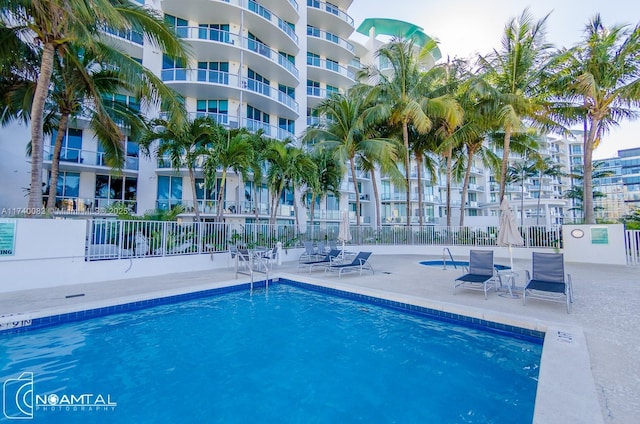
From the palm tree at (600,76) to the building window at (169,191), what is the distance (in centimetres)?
2125

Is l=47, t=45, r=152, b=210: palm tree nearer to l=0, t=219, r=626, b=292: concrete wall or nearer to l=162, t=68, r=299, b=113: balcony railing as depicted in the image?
l=0, t=219, r=626, b=292: concrete wall

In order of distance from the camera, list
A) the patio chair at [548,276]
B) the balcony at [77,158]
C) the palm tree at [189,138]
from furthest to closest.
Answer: the balcony at [77,158]
the palm tree at [189,138]
the patio chair at [548,276]

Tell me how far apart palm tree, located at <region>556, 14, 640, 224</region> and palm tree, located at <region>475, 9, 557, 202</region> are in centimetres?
92

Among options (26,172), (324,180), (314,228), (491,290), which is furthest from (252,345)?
(26,172)

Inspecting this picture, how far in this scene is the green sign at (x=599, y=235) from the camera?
36.5 ft

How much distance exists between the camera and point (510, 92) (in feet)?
47.4

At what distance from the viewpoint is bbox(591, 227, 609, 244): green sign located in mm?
11125

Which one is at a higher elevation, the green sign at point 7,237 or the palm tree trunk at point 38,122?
the palm tree trunk at point 38,122

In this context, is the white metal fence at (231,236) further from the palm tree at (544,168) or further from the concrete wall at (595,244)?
the palm tree at (544,168)

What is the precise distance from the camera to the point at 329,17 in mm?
23578

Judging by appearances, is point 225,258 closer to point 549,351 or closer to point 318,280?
point 318,280

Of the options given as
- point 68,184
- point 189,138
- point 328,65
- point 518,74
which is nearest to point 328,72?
point 328,65

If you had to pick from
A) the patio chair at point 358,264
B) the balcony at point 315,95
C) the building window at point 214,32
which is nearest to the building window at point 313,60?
the balcony at point 315,95

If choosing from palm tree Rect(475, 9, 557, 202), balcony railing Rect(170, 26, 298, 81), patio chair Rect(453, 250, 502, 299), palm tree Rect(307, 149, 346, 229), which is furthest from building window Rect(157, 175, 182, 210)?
palm tree Rect(475, 9, 557, 202)
